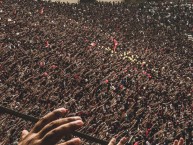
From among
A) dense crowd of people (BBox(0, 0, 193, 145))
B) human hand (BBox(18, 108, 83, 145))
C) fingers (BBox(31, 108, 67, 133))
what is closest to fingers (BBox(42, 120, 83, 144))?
human hand (BBox(18, 108, 83, 145))

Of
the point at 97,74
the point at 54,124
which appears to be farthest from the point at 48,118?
the point at 97,74

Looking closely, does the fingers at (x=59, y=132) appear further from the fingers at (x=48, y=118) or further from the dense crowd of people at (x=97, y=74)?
the dense crowd of people at (x=97, y=74)

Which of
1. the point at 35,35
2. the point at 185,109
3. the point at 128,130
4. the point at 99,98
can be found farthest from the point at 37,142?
the point at 35,35

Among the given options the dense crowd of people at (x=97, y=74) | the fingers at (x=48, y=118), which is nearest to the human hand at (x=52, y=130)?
the fingers at (x=48, y=118)

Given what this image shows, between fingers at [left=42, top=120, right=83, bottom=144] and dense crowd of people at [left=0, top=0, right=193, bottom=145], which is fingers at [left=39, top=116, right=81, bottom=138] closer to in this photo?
fingers at [left=42, top=120, right=83, bottom=144]

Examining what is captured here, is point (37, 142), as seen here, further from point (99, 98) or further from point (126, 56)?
point (126, 56)

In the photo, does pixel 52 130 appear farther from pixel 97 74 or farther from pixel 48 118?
pixel 97 74

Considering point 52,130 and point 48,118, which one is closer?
point 52,130
